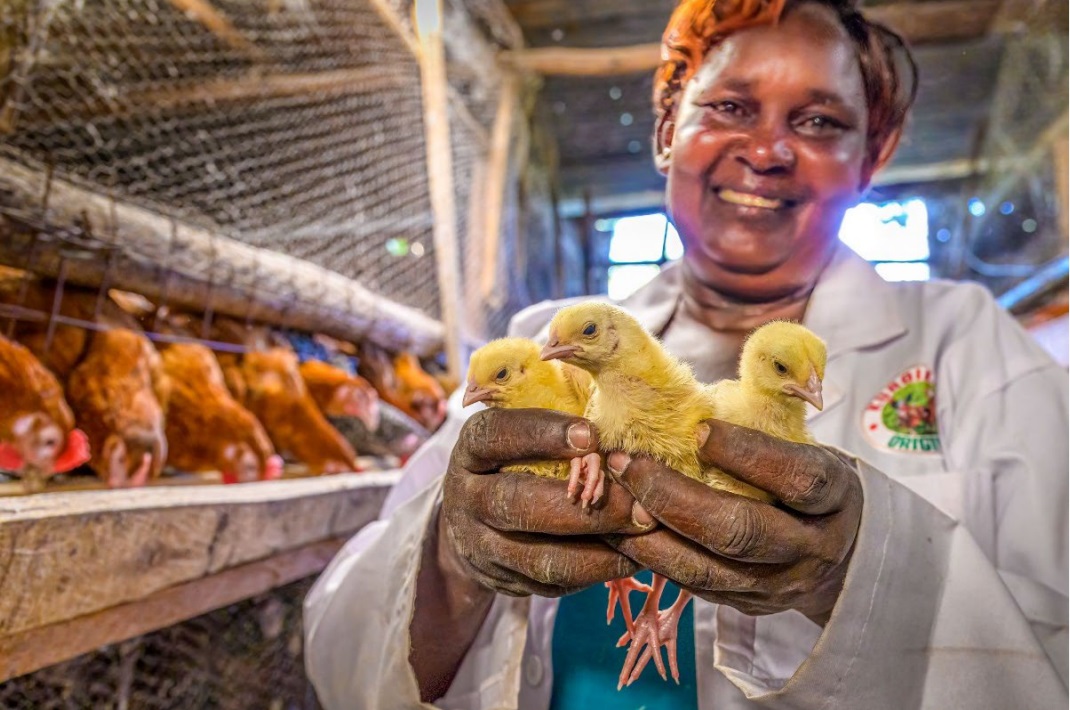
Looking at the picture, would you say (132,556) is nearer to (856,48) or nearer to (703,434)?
(703,434)

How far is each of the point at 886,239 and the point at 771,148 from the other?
1.34 feet

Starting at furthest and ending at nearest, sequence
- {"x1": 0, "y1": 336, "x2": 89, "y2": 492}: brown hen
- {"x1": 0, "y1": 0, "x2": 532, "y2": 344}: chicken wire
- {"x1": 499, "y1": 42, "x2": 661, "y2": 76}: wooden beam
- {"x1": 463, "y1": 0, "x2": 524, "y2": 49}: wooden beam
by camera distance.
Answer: {"x1": 0, "y1": 0, "x2": 532, "y2": 344}: chicken wire, {"x1": 463, "y1": 0, "x2": 524, "y2": 49}: wooden beam, {"x1": 499, "y1": 42, "x2": 661, "y2": 76}: wooden beam, {"x1": 0, "y1": 336, "x2": 89, "y2": 492}: brown hen

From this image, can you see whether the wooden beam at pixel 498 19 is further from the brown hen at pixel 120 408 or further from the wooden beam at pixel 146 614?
the wooden beam at pixel 146 614

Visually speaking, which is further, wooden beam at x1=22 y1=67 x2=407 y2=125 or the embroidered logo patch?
wooden beam at x1=22 y1=67 x2=407 y2=125

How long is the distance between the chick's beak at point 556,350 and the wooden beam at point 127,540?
3.08 feet

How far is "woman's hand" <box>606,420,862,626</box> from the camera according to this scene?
627 mm

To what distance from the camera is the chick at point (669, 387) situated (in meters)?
0.67

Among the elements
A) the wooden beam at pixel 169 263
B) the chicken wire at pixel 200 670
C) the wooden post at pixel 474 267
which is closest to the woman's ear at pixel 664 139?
the wooden beam at pixel 169 263

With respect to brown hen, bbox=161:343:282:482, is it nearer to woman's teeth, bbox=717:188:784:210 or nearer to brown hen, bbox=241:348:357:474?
brown hen, bbox=241:348:357:474

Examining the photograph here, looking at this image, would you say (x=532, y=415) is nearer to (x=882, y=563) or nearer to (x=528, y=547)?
(x=528, y=547)

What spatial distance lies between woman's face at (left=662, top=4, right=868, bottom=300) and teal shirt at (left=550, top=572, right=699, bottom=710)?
Answer: 56 cm

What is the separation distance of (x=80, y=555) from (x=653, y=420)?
1.07 metres

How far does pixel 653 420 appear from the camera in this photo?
71cm

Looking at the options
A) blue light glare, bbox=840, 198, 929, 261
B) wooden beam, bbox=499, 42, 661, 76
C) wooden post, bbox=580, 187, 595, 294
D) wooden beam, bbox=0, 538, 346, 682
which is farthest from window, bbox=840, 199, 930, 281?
wooden beam, bbox=499, 42, 661, 76
